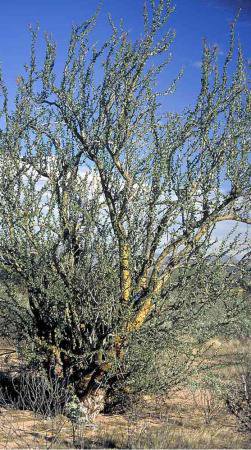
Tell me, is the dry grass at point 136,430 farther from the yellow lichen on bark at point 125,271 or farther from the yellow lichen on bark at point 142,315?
the yellow lichen on bark at point 125,271

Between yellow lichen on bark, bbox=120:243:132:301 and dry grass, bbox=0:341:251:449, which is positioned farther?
yellow lichen on bark, bbox=120:243:132:301

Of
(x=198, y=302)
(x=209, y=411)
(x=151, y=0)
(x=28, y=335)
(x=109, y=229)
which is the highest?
(x=151, y=0)

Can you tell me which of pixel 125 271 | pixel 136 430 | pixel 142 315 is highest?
pixel 125 271

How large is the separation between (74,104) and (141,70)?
3.45 ft

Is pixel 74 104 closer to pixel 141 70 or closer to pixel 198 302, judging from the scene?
pixel 141 70

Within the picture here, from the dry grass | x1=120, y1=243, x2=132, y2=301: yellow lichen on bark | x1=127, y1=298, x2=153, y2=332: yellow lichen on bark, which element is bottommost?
the dry grass

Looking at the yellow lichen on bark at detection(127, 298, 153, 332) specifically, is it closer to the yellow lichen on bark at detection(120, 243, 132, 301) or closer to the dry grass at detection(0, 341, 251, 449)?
the yellow lichen on bark at detection(120, 243, 132, 301)

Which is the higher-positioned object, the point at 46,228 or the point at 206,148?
the point at 206,148

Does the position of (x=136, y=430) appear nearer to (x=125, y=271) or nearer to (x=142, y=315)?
(x=142, y=315)

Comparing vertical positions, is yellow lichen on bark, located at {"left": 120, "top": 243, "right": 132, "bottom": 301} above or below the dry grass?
above

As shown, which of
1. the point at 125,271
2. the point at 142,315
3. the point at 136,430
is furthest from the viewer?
the point at 142,315

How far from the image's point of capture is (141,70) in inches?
272

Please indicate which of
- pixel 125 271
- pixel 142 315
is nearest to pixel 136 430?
pixel 142 315

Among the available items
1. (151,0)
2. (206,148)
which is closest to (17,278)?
(206,148)
